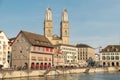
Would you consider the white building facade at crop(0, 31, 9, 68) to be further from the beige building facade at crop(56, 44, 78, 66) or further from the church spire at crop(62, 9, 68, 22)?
the church spire at crop(62, 9, 68, 22)

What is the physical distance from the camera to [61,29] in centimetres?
18350

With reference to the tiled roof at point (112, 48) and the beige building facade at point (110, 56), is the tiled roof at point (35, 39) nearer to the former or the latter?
the beige building facade at point (110, 56)

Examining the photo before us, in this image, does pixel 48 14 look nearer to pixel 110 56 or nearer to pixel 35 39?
pixel 110 56

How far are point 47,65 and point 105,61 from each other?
71985mm

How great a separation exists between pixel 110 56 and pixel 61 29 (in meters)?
31.3

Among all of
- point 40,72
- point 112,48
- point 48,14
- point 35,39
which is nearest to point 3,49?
point 35,39

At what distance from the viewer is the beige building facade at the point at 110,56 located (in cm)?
17412

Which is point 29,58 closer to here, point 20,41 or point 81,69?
point 20,41

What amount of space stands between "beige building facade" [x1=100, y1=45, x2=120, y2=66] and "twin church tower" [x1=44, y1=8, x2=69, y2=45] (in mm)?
21260

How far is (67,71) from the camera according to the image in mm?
107812

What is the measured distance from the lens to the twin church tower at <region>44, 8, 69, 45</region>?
176 m

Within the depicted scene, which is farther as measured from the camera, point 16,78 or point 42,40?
point 42,40

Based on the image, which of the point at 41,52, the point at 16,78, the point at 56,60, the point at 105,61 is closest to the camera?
the point at 16,78

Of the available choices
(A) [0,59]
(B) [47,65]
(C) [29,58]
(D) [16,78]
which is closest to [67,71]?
(B) [47,65]
